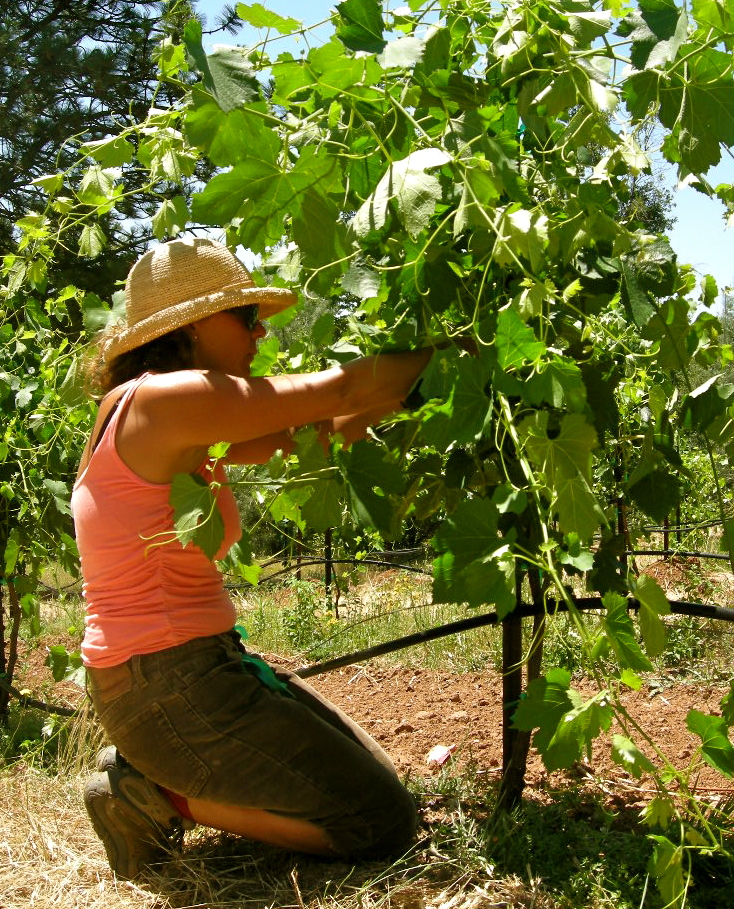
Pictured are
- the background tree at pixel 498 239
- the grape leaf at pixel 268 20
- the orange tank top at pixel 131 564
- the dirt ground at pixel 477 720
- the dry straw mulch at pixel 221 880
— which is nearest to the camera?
the background tree at pixel 498 239

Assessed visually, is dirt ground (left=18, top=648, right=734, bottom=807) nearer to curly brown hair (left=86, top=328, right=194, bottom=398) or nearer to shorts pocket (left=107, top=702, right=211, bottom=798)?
shorts pocket (left=107, top=702, right=211, bottom=798)

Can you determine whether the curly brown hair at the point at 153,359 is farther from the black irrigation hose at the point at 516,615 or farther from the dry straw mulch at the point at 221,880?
the dry straw mulch at the point at 221,880

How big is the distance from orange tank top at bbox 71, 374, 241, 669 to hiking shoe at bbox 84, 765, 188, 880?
29 centimetres

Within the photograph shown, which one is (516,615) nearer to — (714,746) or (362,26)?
(714,746)

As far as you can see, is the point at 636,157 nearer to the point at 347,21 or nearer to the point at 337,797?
the point at 347,21

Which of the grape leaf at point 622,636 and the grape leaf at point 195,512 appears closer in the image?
the grape leaf at point 622,636

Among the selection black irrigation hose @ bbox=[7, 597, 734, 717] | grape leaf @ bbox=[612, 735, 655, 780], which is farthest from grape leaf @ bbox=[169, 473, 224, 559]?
grape leaf @ bbox=[612, 735, 655, 780]

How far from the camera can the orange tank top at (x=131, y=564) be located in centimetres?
189

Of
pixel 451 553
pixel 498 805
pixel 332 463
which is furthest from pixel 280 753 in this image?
pixel 451 553

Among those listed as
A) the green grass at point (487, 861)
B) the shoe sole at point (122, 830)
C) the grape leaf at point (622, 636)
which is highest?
the grape leaf at point (622, 636)

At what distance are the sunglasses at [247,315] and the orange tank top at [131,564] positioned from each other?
0.27 m

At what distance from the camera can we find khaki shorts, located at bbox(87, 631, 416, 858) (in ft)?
6.20

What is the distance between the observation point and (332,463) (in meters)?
1.59

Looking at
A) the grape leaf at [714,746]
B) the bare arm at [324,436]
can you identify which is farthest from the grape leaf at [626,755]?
the bare arm at [324,436]
